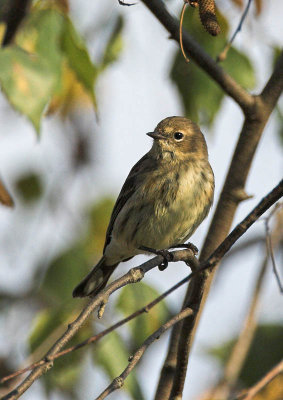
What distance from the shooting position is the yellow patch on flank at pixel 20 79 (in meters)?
3.61

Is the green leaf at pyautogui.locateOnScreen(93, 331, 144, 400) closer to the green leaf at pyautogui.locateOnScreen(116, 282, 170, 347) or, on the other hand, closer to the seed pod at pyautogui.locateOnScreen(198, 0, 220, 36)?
the green leaf at pyautogui.locateOnScreen(116, 282, 170, 347)

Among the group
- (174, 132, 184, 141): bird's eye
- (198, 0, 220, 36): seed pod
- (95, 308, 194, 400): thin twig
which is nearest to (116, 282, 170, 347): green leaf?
(95, 308, 194, 400): thin twig

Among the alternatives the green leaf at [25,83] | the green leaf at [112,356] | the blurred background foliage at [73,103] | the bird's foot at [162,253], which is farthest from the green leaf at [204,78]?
the green leaf at [112,356]

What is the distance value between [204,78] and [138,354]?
7.62 feet

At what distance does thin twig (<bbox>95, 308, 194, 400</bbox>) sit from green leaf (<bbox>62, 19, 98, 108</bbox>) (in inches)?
62.9

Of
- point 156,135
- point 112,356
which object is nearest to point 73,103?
point 156,135

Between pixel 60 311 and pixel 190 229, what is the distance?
1.82 m

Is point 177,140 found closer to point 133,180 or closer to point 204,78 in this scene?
point 133,180

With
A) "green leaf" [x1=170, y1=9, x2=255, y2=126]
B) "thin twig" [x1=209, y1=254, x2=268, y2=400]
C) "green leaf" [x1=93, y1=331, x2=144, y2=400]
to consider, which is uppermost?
Answer: "green leaf" [x1=170, y1=9, x2=255, y2=126]

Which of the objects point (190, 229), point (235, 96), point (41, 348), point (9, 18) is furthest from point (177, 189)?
point (9, 18)

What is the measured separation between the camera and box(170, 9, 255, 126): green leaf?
4.58 m

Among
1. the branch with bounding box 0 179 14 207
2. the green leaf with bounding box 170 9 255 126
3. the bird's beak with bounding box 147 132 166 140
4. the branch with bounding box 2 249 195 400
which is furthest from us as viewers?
the bird's beak with bounding box 147 132 166 140

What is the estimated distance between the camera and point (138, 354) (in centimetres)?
294

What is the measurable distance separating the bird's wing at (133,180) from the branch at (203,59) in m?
1.93
